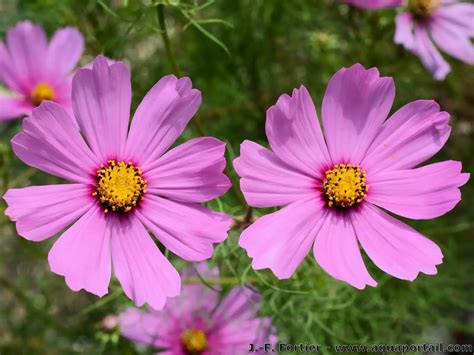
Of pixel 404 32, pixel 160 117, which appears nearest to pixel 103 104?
pixel 160 117

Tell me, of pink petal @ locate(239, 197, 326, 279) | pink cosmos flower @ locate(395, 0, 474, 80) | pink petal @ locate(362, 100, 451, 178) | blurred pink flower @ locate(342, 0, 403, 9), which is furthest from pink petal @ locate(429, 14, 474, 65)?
pink petal @ locate(239, 197, 326, 279)

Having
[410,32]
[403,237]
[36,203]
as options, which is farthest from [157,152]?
[410,32]

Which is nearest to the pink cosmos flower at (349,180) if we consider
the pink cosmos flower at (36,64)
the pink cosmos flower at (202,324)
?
the pink cosmos flower at (202,324)

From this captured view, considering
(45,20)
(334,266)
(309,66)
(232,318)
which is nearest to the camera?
(334,266)

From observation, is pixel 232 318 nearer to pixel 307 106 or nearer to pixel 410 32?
pixel 307 106

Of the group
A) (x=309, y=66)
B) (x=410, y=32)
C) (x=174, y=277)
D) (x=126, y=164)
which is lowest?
(x=174, y=277)

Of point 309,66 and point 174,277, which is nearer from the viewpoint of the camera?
point 174,277

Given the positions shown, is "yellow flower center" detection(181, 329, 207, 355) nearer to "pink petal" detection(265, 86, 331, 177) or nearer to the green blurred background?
the green blurred background
